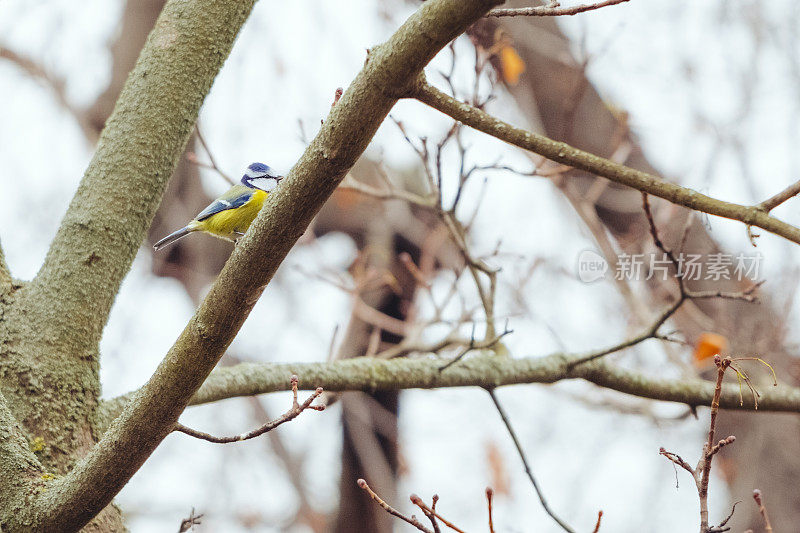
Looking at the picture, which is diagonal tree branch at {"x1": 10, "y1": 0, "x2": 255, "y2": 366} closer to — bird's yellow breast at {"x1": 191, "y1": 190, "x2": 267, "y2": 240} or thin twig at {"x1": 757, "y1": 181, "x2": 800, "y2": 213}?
bird's yellow breast at {"x1": 191, "y1": 190, "x2": 267, "y2": 240}

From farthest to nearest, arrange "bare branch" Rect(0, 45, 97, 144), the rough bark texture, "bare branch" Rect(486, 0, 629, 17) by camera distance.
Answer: "bare branch" Rect(0, 45, 97, 144)
the rough bark texture
"bare branch" Rect(486, 0, 629, 17)

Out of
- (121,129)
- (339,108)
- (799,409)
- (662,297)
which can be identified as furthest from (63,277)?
(662,297)

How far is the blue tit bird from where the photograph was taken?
204 centimetres

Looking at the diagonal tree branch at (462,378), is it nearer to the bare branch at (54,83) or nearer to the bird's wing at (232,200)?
the bird's wing at (232,200)

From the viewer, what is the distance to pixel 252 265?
1.19m

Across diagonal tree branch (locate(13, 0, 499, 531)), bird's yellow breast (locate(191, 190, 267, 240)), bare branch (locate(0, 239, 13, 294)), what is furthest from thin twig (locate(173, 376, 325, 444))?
bird's yellow breast (locate(191, 190, 267, 240))

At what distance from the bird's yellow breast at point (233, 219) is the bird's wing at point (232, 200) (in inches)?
0.4

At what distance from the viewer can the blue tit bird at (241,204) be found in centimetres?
204

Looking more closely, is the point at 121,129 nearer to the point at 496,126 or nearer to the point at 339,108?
the point at 339,108

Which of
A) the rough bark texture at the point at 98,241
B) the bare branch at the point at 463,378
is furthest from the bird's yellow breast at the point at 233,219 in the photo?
the bare branch at the point at 463,378

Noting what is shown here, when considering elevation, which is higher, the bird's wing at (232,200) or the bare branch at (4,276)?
the bird's wing at (232,200)

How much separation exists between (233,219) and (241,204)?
0.05 m

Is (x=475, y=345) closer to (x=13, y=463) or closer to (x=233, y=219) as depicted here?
(x=233, y=219)

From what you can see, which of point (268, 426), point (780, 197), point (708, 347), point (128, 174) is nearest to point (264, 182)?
point (128, 174)
